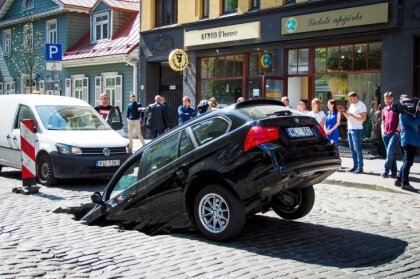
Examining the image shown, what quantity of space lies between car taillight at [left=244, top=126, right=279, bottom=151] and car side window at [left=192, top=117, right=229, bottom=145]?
0.37 m

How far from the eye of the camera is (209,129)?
20.7ft

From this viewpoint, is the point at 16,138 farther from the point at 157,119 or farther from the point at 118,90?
the point at 118,90

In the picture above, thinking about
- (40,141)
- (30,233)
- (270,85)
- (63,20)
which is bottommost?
(30,233)

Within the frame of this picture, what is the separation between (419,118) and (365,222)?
378 cm

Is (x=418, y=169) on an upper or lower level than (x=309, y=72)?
lower

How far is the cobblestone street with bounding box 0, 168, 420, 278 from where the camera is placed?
500 centimetres

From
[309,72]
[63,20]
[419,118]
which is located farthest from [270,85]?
[63,20]

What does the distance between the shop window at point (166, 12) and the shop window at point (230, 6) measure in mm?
2943

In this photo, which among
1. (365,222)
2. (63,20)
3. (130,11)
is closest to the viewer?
(365,222)

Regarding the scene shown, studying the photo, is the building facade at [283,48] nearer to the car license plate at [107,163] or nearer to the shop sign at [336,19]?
the shop sign at [336,19]

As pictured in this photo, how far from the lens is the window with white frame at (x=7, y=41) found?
35.2 metres

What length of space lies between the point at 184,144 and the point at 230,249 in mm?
1365

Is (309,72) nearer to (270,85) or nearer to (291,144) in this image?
(270,85)

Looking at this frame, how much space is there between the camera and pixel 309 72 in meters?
Answer: 17.9
